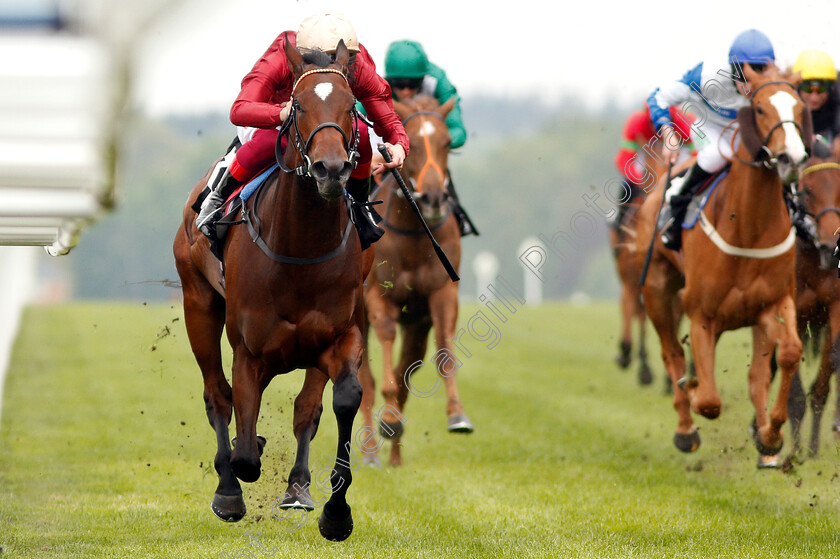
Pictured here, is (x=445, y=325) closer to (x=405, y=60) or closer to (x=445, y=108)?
(x=445, y=108)

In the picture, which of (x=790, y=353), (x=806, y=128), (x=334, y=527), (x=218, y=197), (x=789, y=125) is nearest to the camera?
(x=334, y=527)

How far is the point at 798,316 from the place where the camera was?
7.30 m

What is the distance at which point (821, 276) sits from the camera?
725cm

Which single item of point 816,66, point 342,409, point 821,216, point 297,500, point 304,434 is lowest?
point 297,500

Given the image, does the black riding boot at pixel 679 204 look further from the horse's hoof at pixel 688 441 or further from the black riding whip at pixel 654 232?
the horse's hoof at pixel 688 441

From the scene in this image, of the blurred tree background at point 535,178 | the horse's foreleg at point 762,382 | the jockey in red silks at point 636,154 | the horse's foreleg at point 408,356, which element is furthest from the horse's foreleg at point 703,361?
the blurred tree background at point 535,178

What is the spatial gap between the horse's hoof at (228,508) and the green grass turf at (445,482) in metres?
0.16

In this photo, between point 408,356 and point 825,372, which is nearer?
point 825,372

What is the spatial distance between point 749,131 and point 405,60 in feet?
7.51

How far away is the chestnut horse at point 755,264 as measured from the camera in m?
6.00

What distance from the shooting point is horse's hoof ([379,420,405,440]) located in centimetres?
712

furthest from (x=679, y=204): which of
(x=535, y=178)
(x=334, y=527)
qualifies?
(x=535, y=178)

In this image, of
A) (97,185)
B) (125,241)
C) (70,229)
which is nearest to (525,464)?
(70,229)

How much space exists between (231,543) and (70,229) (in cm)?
289
